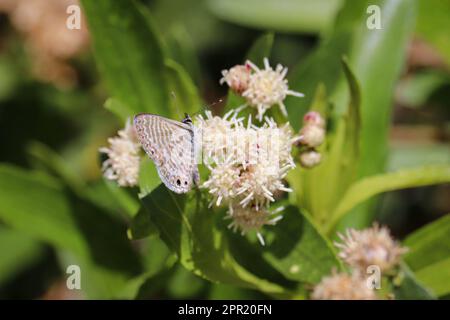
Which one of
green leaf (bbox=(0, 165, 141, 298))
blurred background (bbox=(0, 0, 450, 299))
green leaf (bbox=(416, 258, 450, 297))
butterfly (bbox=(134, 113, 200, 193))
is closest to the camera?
butterfly (bbox=(134, 113, 200, 193))

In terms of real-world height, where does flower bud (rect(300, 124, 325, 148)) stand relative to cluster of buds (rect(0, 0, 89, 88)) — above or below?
below

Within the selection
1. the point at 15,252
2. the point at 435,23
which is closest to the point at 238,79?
the point at 435,23

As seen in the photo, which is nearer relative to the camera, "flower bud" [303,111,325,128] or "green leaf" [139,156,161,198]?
"green leaf" [139,156,161,198]

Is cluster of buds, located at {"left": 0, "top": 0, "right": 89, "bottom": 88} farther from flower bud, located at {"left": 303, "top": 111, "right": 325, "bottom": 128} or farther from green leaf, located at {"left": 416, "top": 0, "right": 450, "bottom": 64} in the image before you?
flower bud, located at {"left": 303, "top": 111, "right": 325, "bottom": 128}

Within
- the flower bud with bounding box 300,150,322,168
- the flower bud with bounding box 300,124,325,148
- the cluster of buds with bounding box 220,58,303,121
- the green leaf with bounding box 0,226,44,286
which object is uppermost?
the green leaf with bounding box 0,226,44,286

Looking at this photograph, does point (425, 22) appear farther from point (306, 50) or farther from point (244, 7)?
point (306, 50)


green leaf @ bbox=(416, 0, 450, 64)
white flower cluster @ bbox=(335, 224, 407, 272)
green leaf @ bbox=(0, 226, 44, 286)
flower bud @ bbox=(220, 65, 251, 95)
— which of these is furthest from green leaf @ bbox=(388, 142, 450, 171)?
green leaf @ bbox=(0, 226, 44, 286)

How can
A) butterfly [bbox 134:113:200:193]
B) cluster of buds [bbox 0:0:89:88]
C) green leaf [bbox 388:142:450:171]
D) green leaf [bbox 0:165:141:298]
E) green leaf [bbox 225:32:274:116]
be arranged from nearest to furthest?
butterfly [bbox 134:113:200:193], green leaf [bbox 225:32:274:116], green leaf [bbox 0:165:141:298], green leaf [bbox 388:142:450:171], cluster of buds [bbox 0:0:89:88]
